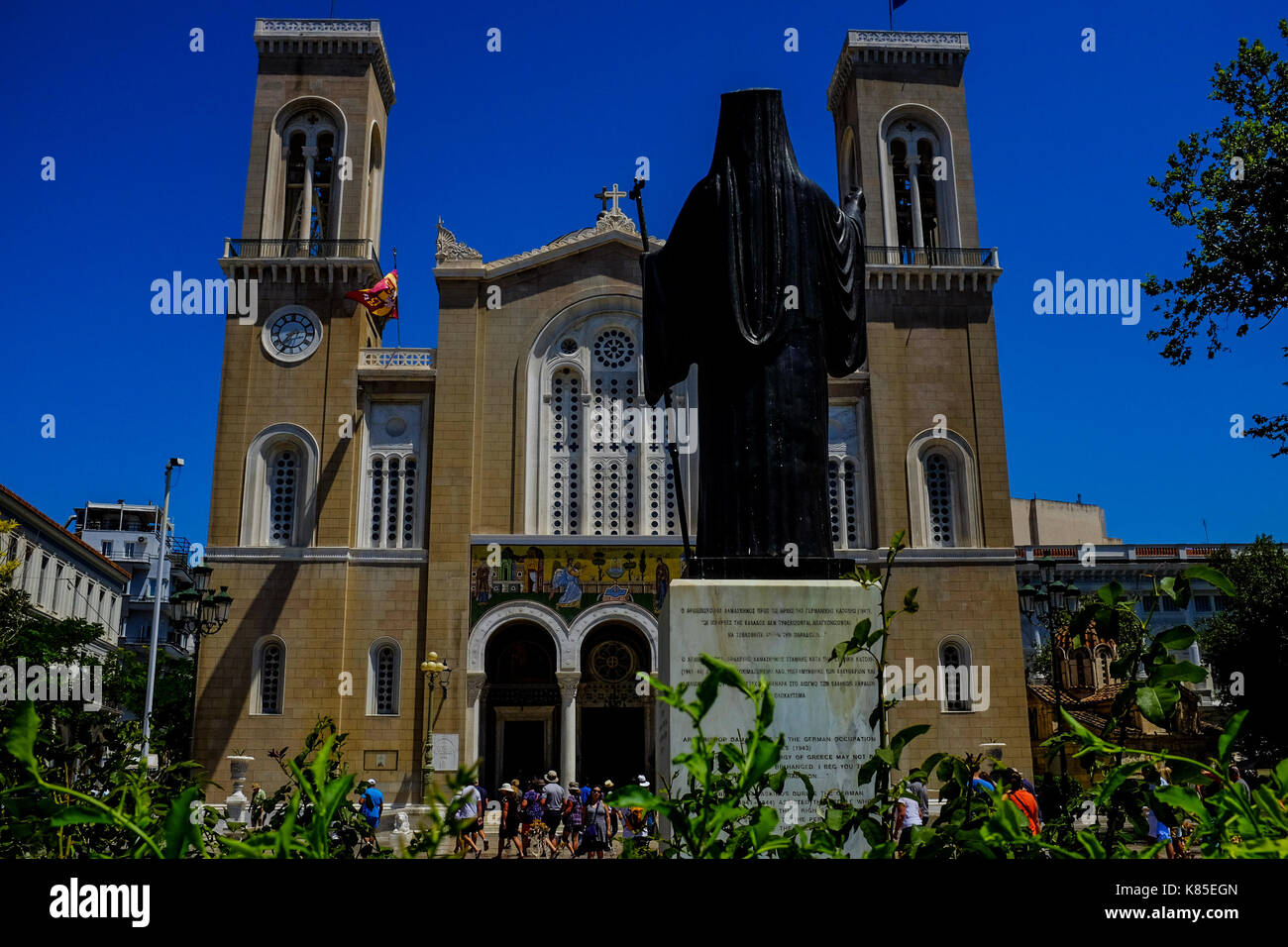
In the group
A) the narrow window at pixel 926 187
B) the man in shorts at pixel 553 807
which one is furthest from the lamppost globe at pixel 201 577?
the narrow window at pixel 926 187

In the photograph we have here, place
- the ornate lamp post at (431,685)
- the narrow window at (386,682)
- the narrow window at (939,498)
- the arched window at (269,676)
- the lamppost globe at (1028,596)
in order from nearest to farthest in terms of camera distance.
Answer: the lamppost globe at (1028,596)
the ornate lamp post at (431,685)
the arched window at (269,676)
the narrow window at (386,682)
the narrow window at (939,498)

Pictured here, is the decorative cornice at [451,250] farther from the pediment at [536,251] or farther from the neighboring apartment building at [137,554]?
the neighboring apartment building at [137,554]

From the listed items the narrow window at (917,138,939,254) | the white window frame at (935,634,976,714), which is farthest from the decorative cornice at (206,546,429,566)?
the narrow window at (917,138,939,254)

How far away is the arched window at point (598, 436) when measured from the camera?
2872 centimetres

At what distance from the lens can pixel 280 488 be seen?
93.5 feet

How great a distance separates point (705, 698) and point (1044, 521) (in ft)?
211

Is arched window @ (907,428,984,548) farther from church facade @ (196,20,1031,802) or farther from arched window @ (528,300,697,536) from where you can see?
arched window @ (528,300,697,536)

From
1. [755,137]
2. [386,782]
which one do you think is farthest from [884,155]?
[755,137]

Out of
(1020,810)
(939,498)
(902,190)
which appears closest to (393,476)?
(939,498)

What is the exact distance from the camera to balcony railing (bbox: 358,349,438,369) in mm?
29484

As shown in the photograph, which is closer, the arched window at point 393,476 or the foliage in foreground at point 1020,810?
the foliage in foreground at point 1020,810

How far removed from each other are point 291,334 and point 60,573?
849 inches

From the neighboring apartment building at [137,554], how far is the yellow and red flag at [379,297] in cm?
3167
